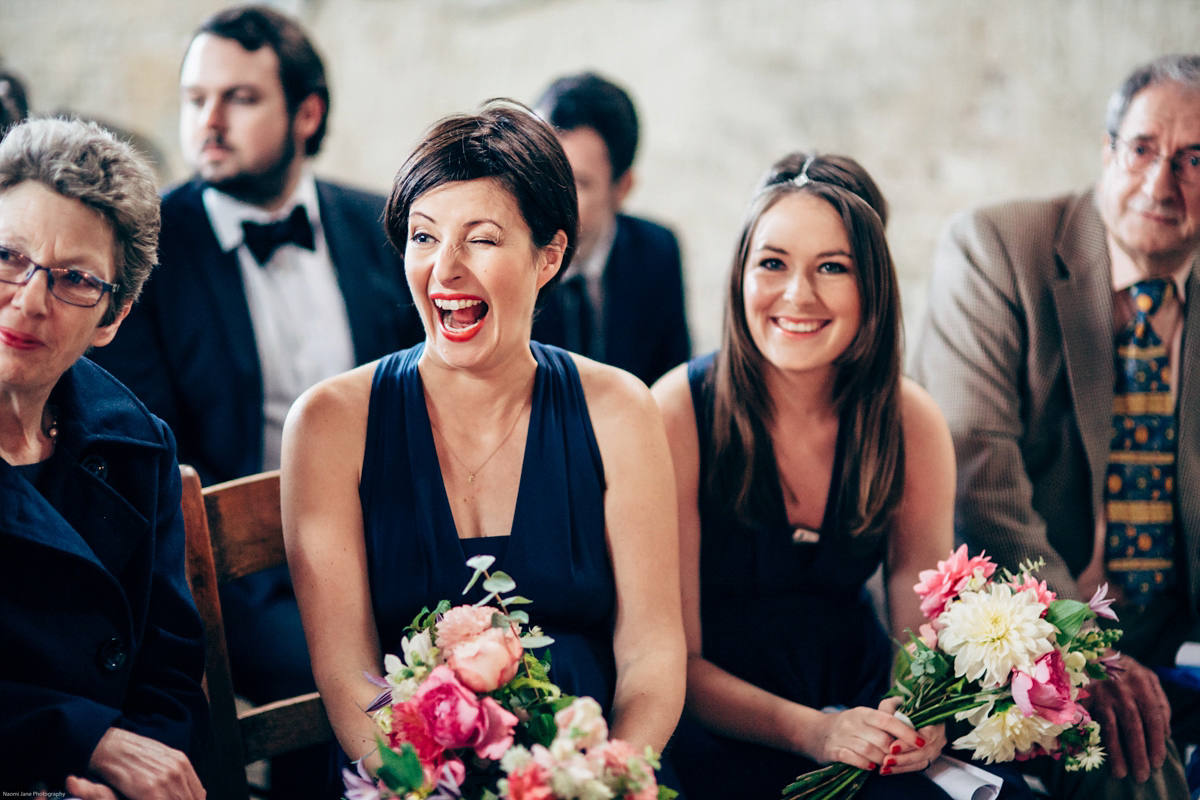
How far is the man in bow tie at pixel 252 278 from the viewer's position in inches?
108

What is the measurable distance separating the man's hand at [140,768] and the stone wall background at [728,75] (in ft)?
11.5

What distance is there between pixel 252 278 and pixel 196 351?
1.17ft

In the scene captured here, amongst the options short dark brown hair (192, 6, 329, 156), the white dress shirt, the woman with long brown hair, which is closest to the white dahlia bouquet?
the woman with long brown hair

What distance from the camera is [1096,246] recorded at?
2662 mm

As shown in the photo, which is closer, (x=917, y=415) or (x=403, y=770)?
(x=403, y=770)

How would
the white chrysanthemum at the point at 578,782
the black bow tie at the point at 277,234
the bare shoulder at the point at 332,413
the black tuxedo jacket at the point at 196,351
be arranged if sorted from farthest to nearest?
the black bow tie at the point at 277,234
the black tuxedo jacket at the point at 196,351
the bare shoulder at the point at 332,413
the white chrysanthemum at the point at 578,782

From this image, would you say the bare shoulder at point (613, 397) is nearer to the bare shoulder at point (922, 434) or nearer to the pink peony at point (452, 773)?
the bare shoulder at point (922, 434)

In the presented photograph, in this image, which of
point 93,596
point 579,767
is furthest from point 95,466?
point 579,767

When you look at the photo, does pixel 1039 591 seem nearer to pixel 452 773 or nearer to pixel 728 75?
pixel 452 773

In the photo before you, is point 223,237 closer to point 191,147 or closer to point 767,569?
point 191,147

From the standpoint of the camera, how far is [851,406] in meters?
2.24

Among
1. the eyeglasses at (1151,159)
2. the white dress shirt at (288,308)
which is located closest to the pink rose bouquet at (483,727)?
the white dress shirt at (288,308)

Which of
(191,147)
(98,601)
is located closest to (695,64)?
(191,147)

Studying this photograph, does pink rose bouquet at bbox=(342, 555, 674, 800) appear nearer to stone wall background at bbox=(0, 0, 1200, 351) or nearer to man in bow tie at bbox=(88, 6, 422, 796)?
man in bow tie at bbox=(88, 6, 422, 796)
